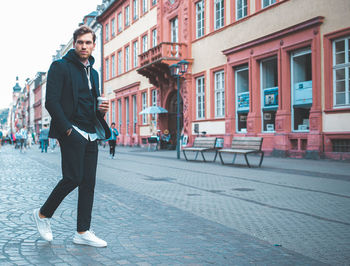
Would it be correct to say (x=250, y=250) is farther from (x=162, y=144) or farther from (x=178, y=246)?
(x=162, y=144)

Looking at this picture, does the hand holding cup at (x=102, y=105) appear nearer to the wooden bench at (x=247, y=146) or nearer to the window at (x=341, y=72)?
the wooden bench at (x=247, y=146)

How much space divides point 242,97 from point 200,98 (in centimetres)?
452

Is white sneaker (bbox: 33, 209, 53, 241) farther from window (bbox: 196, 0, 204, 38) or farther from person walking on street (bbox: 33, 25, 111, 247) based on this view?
window (bbox: 196, 0, 204, 38)

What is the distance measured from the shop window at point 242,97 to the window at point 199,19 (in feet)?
15.0

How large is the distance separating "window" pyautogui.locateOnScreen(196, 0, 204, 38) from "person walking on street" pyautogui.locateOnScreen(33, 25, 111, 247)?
2179 centimetres

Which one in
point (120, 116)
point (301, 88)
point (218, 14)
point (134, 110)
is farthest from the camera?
point (120, 116)

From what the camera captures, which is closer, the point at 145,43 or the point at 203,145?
the point at 203,145

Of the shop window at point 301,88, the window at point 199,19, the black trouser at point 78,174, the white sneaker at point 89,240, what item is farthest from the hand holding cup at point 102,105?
the window at point 199,19

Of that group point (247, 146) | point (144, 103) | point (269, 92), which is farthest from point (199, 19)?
point (247, 146)

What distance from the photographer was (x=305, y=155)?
1698cm

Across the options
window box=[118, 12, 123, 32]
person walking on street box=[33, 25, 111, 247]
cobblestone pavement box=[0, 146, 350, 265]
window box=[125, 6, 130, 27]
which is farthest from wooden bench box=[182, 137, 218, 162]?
window box=[118, 12, 123, 32]

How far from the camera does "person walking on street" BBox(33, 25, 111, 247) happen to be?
14.1 ft

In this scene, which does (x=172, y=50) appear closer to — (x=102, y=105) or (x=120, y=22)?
(x=120, y=22)

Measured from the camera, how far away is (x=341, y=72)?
15.9 metres
